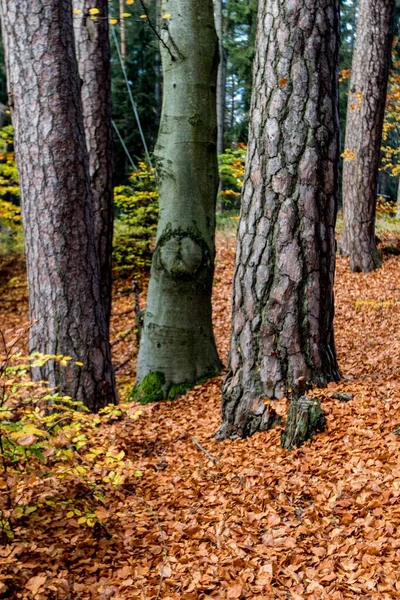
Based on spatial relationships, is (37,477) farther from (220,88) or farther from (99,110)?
(220,88)

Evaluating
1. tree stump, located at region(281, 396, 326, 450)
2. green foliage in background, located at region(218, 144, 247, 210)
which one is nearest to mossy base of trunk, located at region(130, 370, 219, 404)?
tree stump, located at region(281, 396, 326, 450)

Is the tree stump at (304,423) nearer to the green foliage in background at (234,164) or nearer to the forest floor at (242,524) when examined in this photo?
the forest floor at (242,524)

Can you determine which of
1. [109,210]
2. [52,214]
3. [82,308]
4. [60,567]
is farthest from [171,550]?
[109,210]

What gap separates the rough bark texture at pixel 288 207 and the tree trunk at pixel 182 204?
1678 mm

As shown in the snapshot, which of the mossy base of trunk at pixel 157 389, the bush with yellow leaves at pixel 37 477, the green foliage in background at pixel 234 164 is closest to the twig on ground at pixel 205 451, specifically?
the bush with yellow leaves at pixel 37 477

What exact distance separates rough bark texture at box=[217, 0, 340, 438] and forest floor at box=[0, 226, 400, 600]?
0.39 metres

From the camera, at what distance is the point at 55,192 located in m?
4.10

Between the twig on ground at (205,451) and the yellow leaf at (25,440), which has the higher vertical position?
the yellow leaf at (25,440)

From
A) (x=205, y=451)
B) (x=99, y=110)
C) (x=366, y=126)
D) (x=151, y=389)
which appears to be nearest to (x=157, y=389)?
(x=151, y=389)

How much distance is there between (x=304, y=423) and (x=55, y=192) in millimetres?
2685

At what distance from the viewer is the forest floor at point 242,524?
7.20ft

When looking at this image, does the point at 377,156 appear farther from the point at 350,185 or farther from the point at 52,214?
the point at 52,214

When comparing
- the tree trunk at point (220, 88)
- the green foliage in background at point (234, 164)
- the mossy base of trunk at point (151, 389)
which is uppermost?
the tree trunk at point (220, 88)

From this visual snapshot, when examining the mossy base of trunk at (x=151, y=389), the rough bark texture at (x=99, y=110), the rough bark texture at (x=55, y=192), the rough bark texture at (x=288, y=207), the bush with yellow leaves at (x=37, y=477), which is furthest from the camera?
the rough bark texture at (x=99, y=110)
